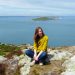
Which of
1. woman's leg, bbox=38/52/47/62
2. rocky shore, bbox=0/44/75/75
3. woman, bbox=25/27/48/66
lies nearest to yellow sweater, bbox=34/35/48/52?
woman, bbox=25/27/48/66

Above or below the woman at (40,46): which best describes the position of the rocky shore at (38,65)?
below

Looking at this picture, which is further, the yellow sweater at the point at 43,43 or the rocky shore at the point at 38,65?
the yellow sweater at the point at 43,43

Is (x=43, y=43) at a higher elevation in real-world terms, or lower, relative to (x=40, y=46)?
higher

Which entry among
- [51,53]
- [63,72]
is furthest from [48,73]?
[51,53]

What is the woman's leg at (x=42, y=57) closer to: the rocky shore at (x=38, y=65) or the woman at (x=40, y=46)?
the woman at (x=40, y=46)

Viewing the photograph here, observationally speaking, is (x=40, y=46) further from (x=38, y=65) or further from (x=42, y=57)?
(x=38, y=65)

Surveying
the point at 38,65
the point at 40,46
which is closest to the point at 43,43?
the point at 40,46

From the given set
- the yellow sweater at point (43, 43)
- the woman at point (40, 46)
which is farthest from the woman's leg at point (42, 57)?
the yellow sweater at point (43, 43)

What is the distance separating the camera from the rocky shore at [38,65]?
41.7 ft

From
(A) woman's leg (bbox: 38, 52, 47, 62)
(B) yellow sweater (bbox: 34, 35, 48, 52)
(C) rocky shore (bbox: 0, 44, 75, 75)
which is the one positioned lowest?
(C) rocky shore (bbox: 0, 44, 75, 75)

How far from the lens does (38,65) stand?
43.5 feet

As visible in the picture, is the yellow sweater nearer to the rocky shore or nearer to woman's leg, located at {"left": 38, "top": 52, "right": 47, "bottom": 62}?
woman's leg, located at {"left": 38, "top": 52, "right": 47, "bottom": 62}

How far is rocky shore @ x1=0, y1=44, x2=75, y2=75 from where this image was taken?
12.7m

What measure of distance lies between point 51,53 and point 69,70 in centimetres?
275
